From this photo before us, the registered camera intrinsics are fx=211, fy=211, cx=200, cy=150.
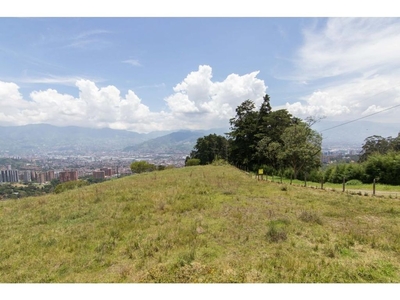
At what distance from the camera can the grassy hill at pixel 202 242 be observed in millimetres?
4469

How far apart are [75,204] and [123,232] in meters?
5.37

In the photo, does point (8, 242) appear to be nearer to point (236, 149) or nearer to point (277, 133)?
point (277, 133)

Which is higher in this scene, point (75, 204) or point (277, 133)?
point (277, 133)

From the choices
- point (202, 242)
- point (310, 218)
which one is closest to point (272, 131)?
point (310, 218)

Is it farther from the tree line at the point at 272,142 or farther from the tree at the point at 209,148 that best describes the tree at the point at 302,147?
the tree at the point at 209,148

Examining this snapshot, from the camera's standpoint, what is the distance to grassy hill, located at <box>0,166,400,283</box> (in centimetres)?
447

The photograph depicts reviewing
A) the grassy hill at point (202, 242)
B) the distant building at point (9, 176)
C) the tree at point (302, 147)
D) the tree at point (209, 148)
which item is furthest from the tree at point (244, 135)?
the distant building at point (9, 176)

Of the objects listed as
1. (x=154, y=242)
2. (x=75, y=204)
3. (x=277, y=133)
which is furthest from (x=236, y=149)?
(x=154, y=242)

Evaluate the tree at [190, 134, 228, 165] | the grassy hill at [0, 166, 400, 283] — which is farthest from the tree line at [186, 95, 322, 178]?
the grassy hill at [0, 166, 400, 283]

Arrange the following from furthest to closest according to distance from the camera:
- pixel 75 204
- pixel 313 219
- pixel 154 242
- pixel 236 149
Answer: pixel 236 149 → pixel 75 204 → pixel 313 219 → pixel 154 242

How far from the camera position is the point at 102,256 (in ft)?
18.0

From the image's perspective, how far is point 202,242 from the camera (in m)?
5.88

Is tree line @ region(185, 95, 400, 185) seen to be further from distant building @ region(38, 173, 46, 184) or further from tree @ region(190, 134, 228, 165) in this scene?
distant building @ region(38, 173, 46, 184)

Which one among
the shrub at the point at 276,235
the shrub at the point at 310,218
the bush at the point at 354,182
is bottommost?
the bush at the point at 354,182
